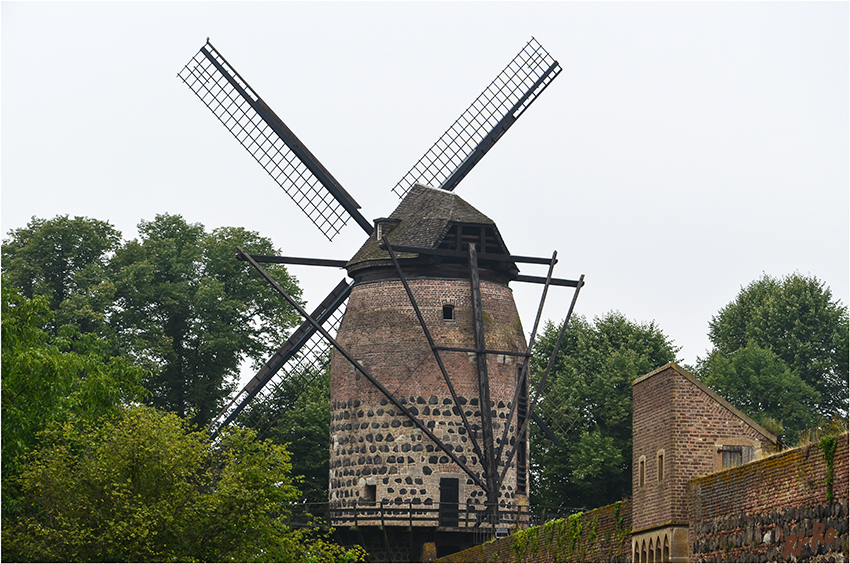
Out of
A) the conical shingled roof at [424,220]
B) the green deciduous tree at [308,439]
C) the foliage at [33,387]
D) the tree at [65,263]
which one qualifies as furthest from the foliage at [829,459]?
the tree at [65,263]

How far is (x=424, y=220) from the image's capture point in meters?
39.2

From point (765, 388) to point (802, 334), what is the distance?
4929 mm

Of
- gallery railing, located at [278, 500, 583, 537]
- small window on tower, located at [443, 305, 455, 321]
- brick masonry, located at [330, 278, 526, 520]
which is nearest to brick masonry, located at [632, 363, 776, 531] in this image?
gallery railing, located at [278, 500, 583, 537]

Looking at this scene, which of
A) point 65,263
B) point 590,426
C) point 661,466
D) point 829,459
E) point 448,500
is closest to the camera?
point 829,459

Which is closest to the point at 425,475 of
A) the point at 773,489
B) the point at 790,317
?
the point at 773,489

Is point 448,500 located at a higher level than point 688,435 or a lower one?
lower

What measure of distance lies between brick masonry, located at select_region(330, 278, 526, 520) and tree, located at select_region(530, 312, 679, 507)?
26.3ft

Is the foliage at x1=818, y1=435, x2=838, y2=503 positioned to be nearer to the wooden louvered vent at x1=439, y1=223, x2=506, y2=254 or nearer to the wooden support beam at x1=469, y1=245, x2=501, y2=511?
the wooden support beam at x1=469, y1=245, x2=501, y2=511

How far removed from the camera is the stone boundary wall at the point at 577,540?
2567 centimetres

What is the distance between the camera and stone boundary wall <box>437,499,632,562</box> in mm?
25672

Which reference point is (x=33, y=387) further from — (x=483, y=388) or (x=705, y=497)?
(x=705, y=497)

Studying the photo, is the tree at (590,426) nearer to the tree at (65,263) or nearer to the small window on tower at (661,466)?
the tree at (65,263)

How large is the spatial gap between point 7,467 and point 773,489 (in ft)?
50.9

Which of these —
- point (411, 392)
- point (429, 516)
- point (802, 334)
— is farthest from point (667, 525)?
point (802, 334)
